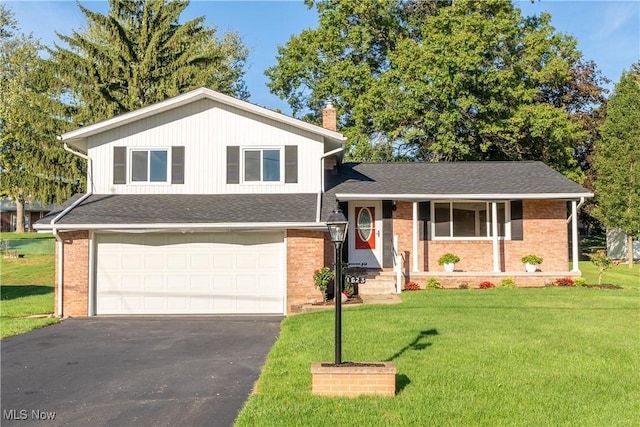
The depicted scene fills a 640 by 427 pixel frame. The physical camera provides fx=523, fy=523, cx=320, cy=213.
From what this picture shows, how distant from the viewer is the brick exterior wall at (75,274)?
44.6 ft

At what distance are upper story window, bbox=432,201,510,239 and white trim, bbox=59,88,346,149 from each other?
4.30m

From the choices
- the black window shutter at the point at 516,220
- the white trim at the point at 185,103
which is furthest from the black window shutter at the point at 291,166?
the black window shutter at the point at 516,220

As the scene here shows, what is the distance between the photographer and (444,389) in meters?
6.26

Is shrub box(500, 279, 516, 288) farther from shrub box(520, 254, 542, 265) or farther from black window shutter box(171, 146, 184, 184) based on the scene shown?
black window shutter box(171, 146, 184, 184)

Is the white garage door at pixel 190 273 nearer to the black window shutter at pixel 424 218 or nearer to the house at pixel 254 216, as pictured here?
the house at pixel 254 216

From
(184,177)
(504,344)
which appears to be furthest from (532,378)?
(184,177)

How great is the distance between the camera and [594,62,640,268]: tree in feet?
78.0

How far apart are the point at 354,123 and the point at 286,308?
665 inches

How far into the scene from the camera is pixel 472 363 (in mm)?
7402

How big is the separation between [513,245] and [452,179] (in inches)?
115

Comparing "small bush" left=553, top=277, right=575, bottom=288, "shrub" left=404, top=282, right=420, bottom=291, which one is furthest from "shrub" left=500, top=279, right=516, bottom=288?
"shrub" left=404, top=282, right=420, bottom=291

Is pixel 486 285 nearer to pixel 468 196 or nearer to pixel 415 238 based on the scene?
pixel 415 238

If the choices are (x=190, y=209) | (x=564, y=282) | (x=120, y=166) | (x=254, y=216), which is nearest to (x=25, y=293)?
(x=120, y=166)

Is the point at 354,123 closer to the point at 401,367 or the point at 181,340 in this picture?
the point at 181,340
